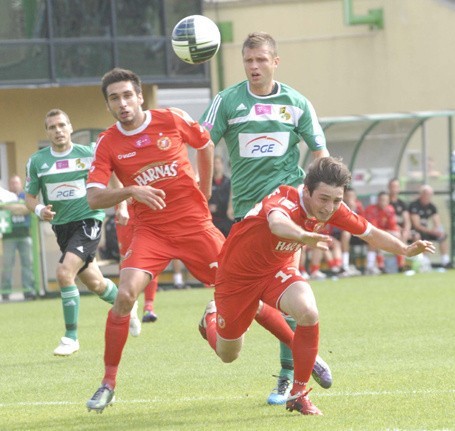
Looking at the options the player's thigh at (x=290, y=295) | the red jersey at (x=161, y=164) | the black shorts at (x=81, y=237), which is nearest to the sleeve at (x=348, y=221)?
the player's thigh at (x=290, y=295)

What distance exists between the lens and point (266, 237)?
7.80 m

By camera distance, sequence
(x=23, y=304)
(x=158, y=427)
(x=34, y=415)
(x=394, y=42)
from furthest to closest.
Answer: (x=394, y=42) < (x=23, y=304) < (x=34, y=415) < (x=158, y=427)

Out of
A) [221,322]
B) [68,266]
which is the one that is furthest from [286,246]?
[68,266]

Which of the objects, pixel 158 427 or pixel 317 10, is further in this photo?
pixel 317 10

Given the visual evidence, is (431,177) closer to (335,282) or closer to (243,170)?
(335,282)

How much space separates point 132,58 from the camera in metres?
24.8

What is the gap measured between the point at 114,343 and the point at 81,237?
4.28 meters

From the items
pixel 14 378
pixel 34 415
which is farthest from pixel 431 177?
pixel 34 415

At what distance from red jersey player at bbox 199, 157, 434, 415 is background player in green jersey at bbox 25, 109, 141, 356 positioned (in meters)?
4.15

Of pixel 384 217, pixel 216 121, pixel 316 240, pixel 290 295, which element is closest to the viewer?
pixel 316 240

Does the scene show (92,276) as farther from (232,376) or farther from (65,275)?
(232,376)

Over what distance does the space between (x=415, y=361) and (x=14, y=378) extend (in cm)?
313

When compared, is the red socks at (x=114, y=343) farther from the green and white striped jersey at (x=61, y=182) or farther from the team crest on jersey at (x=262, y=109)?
the green and white striped jersey at (x=61, y=182)

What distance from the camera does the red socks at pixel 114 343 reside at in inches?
324
